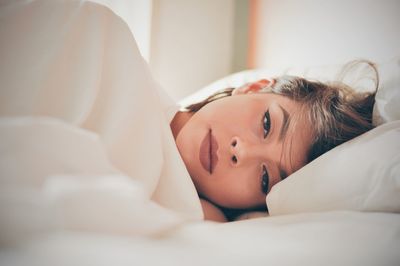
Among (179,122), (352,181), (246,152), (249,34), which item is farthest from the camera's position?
(249,34)

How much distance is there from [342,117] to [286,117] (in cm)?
14

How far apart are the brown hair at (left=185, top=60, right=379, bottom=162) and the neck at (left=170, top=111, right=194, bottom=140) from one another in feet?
0.11

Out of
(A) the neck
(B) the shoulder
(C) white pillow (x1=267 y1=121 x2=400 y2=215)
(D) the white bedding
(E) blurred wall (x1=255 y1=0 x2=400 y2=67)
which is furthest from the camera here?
(E) blurred wall (x1=255 y1=0 x2=400 y2=67)

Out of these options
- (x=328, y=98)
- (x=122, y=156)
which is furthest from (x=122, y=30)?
(x=328, y=98)

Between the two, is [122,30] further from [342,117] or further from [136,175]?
[342,117]

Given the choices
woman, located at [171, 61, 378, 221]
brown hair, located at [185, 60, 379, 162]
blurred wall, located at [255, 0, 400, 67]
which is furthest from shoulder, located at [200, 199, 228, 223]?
blurred wall, located at [255, 0, 400, 67]

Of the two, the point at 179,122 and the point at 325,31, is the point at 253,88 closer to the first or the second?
the point at 179,122

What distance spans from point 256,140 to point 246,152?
39 mm

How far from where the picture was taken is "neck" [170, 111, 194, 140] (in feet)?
2.69

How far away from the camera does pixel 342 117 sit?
28.9 inches

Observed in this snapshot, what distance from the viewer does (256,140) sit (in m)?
0.69

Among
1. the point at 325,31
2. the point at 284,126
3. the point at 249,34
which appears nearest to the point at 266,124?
the point at 284,126

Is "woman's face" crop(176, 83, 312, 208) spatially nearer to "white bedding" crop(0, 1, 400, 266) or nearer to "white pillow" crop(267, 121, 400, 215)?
"white pillow" crop(267, 121, 400, 215)

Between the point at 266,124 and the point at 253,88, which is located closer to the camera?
the point at 266,124
